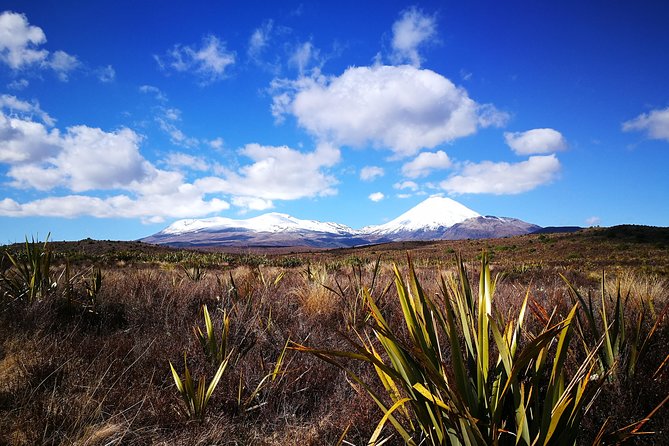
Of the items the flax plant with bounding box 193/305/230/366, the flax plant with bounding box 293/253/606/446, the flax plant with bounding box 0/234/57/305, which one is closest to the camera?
the flax plant with bounding box 293/253/606/446

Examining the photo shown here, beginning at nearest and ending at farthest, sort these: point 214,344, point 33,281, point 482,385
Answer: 1. point 482,385
2. point 214,344
3. point 33,281

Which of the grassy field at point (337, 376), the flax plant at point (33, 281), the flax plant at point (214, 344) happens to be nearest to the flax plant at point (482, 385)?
the grassy field at point (337, 376)

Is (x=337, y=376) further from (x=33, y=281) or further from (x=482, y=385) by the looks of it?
(x=33, y=281)

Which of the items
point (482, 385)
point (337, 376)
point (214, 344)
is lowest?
point (337, 376)

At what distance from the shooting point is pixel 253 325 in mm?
4230

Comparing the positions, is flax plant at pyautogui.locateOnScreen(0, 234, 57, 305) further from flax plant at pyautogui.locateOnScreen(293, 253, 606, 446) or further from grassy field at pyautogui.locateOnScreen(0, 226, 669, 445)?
flax plant at pyautogui.locateOnScreen(293, 253, 606, 446)

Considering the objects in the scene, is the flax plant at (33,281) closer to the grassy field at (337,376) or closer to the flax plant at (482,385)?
the grassy field at (337,376)

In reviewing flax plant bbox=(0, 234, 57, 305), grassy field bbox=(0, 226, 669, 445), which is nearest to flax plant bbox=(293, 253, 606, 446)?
grassy field bbox=(0, 226, 669, 445)

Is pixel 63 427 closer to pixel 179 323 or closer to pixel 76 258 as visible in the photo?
pixel 179 323

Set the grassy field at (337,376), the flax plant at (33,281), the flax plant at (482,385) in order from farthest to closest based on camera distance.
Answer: the flax plant at (33,281)
the grassy field at (337,376)
the flax plant at (482,385)

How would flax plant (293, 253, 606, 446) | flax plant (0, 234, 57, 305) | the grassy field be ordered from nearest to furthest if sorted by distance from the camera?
flax plant (293, 253, 606, 446) < the grassy field < flax plant (0, 234, 57, 305)

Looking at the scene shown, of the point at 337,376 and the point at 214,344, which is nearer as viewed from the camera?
the point at 337,376

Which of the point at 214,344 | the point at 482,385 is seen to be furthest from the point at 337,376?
the point at 482,385

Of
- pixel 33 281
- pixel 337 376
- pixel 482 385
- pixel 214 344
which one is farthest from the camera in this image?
pixel 33 281
